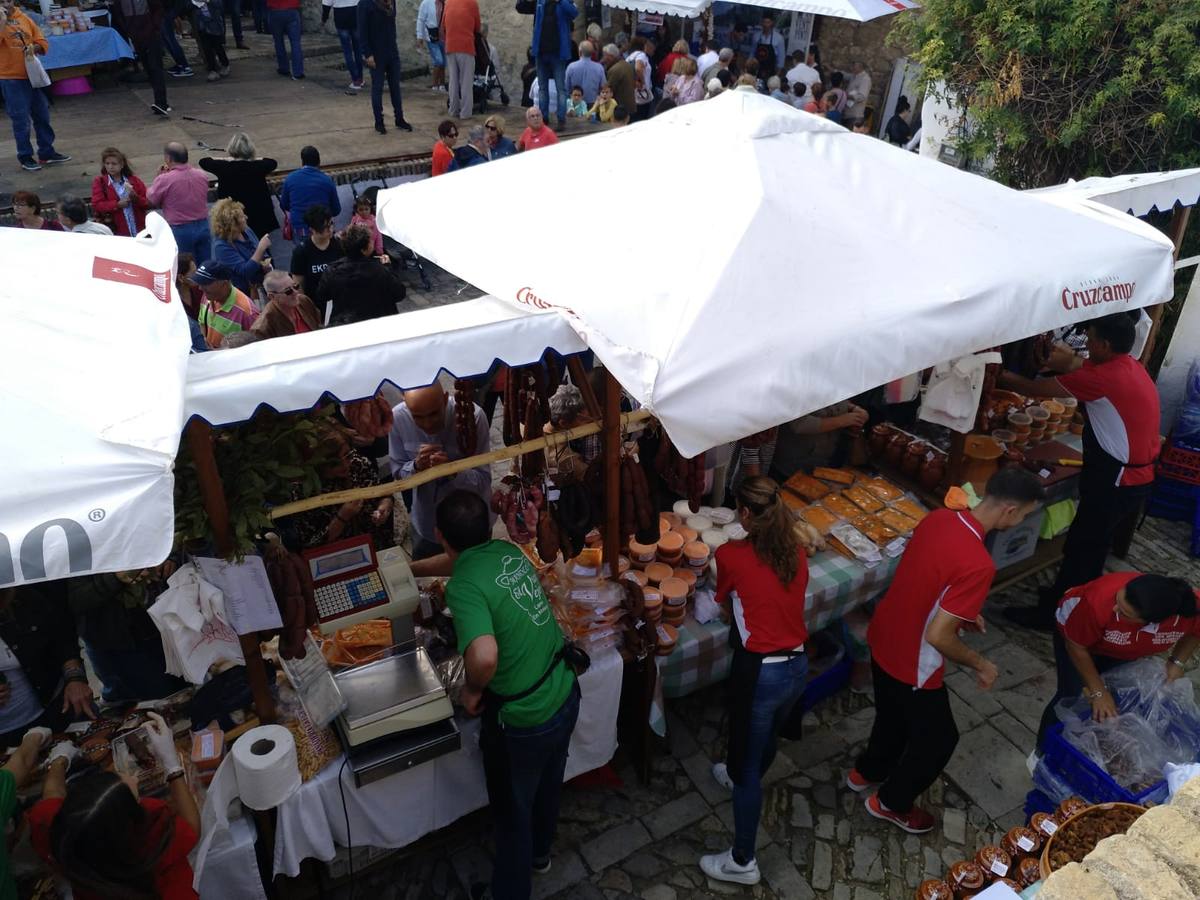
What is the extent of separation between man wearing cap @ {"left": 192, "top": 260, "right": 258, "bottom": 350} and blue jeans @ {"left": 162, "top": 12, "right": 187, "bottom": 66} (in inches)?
421

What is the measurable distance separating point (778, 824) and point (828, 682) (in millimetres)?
908

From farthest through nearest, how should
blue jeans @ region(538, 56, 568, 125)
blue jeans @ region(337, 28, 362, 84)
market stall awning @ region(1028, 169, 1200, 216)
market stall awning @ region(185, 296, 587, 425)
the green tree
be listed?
1. blue jeans @ region(337, 28, 362, 84)
2. blue jeans @ region(538, 56, 568, 125)
3. the green tree
4. market stall awning @ region(1028, 169, 1200, 216)
5. market stall awning @ region(185, 296, 587, 425)

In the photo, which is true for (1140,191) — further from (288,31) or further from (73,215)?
(288,31)

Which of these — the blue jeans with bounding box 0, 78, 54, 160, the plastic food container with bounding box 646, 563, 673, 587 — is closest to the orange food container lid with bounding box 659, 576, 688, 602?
the plastic food container with bounding box 646, 563, 673, 587

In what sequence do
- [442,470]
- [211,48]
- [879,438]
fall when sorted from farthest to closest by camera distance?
[211,48] → [879,438] → [442,470]

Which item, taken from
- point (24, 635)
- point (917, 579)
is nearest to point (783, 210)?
point (917, 579)

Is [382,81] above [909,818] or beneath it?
above

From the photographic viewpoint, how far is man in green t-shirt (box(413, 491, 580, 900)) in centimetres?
320

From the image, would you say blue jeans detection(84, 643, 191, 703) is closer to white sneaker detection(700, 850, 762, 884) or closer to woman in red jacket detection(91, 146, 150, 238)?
white sneaker detection(700, 850, 762, 884)

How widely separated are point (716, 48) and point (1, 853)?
17.0 m

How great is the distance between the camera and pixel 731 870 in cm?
397

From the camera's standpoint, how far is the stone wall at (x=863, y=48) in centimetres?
1412

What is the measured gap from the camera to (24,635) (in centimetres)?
347

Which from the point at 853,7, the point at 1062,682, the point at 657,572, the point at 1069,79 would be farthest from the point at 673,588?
the point at 853,7
